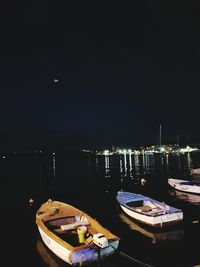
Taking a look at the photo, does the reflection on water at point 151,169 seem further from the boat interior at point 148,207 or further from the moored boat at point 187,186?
the boat interior at point 148,207

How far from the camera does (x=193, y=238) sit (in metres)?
19.7

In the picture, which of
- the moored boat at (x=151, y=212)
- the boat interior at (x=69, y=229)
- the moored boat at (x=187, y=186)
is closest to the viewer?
the boat interior at (x=69, y=229)

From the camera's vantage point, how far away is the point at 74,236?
17.7 m

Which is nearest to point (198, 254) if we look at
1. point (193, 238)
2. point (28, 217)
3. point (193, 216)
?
point (193, 238)

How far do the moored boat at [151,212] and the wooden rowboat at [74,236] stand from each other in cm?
588

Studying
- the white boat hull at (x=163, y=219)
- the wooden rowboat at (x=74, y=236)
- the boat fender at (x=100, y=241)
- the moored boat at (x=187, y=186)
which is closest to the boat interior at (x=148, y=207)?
the white boat hull at (x=163, y=219)

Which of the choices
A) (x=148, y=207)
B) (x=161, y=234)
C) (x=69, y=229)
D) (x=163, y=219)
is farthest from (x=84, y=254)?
(x=148, y=207)

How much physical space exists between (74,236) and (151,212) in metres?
7.94

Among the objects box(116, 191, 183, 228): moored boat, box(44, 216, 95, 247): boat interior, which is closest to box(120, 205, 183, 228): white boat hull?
box(116, 191, 183, 228): moored boat

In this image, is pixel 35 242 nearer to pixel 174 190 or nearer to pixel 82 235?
pixel 82 235

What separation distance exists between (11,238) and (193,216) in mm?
17608

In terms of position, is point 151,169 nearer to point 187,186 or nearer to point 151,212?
point 187,186

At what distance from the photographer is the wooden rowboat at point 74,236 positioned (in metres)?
13.8

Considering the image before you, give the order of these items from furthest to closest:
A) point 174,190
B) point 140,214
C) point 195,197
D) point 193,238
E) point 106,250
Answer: point 174,190 < point 195,197 < point 140,214 < point 193,238 < point 106,250
